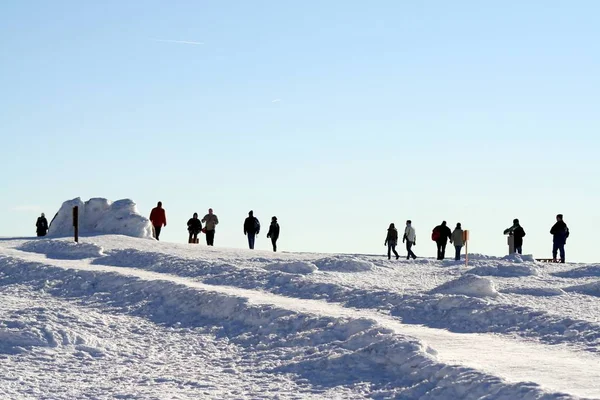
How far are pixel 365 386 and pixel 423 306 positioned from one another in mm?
7017

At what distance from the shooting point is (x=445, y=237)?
3419 centimetres

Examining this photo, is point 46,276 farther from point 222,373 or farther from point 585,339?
point 585,339

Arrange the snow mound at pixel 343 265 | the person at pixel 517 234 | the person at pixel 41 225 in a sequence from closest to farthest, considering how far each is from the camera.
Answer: the snow mound at pixel 343 265 → the person at pixel 517 234 → the person at pixel 41 225

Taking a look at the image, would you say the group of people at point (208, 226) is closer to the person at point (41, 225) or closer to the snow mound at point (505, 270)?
the person at point (41, 225)

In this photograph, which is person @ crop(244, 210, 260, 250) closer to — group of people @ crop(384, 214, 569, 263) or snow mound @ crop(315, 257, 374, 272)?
group of people @ crop(384, 214, 569, 263)

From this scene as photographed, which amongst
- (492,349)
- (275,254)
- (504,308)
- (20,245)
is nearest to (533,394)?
(492,349)

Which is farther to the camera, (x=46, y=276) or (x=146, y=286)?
(x=46, y=276)

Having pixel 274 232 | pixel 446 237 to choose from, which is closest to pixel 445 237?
pixel 446 237

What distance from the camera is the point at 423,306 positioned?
18.1 m

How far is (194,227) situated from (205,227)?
100cm

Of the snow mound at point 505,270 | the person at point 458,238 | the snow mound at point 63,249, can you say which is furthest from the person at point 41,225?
the snow mound at point 505,270

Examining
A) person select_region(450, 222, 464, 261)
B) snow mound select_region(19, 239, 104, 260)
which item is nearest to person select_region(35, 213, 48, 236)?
snow mound select_region(19, 239, 104, 260)

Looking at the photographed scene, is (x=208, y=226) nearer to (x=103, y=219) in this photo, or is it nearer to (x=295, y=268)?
(x=103, y=219)

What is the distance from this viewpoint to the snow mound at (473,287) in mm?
19703
